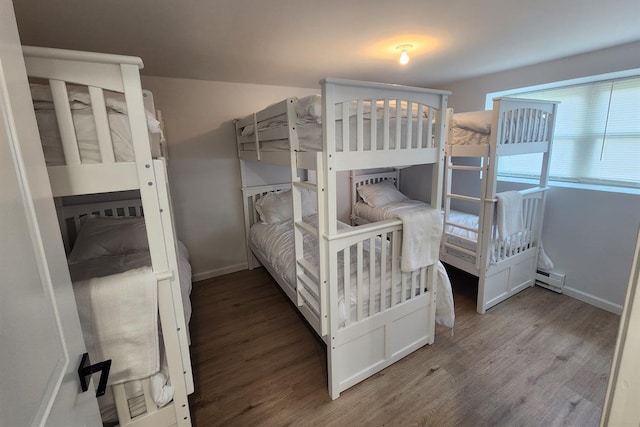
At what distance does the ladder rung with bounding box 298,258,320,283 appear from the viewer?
72.0 inches

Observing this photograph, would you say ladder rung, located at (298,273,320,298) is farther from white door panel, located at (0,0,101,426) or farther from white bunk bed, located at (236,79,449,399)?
white door panel, located at (0,0,101,426)

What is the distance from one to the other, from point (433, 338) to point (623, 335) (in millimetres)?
1949

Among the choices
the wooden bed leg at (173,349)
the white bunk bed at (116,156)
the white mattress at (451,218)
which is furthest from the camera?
the white mattress at (451,218)

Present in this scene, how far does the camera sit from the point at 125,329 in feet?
3.47

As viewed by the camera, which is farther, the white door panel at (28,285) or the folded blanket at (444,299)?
the folded blanket at (444,299)

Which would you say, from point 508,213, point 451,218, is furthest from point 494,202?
point 451,218

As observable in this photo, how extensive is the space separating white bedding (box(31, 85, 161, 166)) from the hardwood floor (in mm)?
1583

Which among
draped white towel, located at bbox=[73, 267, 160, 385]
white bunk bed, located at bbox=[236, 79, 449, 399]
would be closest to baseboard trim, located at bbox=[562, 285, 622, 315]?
white bunk bed, located at bbox=[236, 79, 449, 399]

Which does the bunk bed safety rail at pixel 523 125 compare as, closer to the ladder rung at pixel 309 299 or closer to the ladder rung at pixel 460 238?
the ladder rung at pixel 460 238

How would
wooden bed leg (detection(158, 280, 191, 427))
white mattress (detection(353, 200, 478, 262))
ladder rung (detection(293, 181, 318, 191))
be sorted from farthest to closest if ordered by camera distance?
white mattress (detection(353, 200, 478, 262)) → ladder rung (detection(293, 181, 318, 191)) → wooden bed leg (detection(158, 280, 191, 427))

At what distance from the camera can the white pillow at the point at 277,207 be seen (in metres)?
3.25

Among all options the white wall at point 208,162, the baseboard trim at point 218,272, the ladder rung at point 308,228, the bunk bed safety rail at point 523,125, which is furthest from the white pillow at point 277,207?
the bunk bed safety rail at point 523,125

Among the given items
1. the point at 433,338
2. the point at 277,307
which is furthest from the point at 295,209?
the point at 433,338

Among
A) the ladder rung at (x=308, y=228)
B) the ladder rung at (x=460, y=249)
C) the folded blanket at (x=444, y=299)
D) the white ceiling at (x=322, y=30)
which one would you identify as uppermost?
the white ceiling at (x=322, y=30)
